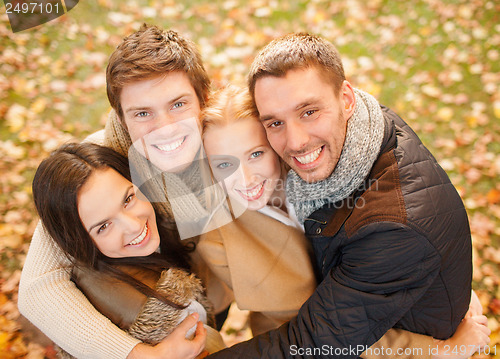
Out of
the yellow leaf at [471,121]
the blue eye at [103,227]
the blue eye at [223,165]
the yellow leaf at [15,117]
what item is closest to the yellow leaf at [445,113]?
the yellow leaf at [471,121]

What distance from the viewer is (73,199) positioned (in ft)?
5.31

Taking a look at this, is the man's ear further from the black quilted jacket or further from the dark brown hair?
the dark brown hair

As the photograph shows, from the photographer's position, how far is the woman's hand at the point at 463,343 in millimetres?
1853

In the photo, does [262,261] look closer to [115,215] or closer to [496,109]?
[115,215]

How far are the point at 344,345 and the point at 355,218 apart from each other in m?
0.57

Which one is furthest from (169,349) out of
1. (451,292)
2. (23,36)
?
(23,36)

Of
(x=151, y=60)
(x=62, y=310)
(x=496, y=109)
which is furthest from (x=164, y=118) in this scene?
(x=496, y=109)

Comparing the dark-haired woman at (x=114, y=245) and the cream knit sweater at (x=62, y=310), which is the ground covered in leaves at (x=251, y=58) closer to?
the cream knit sweater at (x=62, y=310)

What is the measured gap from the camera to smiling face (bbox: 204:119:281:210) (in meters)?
1.87

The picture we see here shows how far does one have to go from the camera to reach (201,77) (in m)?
2.07

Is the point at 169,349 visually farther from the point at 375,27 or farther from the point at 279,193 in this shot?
the point at 375,27

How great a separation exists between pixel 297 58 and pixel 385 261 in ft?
3.27

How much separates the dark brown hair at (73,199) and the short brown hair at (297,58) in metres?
0.85

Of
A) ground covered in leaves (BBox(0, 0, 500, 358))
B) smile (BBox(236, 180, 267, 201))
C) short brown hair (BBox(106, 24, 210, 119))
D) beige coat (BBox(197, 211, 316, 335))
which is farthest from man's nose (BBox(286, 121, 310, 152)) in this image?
ground covered in leaves (BBox(0, 0, 500, 358))
